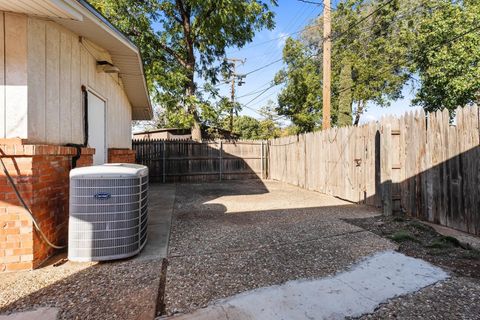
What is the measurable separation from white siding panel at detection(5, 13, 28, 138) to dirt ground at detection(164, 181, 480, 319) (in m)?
2.27

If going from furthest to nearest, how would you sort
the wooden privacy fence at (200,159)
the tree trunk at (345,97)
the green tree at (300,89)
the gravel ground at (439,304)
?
1. the green tree at (300,89)
2. the tree trunk at (345,97)
3. the wooden privacy fence at (200,159)
4. the gravel ground at (439,304)

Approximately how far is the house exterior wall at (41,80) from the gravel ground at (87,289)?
148cm

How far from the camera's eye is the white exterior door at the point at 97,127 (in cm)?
488

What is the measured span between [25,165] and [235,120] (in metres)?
31.4

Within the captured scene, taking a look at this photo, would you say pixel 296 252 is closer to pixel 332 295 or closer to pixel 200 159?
pixel 332 295

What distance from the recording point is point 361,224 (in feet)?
16.3

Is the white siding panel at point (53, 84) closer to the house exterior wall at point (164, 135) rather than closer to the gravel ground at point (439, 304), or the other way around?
the gravel ground at point (439, 304)

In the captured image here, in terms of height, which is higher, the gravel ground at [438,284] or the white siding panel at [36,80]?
the white siding panel at [36,80]

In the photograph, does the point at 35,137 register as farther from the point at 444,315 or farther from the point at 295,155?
the point at 295,155

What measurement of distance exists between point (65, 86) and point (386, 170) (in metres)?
5.93

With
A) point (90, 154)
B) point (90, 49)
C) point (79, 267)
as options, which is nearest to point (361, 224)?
point (79, 267)

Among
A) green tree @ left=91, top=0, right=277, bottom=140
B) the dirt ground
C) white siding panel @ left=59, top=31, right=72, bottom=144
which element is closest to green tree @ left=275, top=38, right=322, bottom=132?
green tree @ left=91, top=0, right=277, bottom=140

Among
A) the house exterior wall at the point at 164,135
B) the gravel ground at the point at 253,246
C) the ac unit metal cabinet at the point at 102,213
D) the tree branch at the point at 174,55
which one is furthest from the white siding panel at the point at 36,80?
the house exterior wall at the point at 164,135

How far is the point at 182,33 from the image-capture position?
15.0 m
